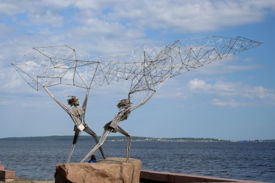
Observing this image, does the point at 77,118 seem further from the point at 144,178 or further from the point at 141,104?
the point at 144,178

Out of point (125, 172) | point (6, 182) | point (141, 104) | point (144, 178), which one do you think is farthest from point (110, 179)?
point (6, 182)

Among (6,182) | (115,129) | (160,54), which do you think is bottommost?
(6,182)

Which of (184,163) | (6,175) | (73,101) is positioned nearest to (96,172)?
(73,101)

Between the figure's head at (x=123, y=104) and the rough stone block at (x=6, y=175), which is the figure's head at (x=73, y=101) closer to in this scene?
the figure's head at (x=123, y=104)

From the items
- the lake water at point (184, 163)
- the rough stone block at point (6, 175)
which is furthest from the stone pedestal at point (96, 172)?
the lake water at point (184, 163)

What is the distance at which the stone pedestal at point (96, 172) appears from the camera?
43.5 feet

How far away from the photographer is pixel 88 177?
13438 mm

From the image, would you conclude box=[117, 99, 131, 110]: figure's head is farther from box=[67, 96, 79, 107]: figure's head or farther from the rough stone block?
the rough stone block

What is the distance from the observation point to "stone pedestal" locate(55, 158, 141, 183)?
13.3 metres

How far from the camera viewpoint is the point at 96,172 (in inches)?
533

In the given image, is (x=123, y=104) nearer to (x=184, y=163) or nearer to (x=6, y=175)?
(x=6, y=175)

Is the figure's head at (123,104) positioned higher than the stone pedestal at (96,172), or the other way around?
the figure's head at (123,104)

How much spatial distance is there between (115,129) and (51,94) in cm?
254

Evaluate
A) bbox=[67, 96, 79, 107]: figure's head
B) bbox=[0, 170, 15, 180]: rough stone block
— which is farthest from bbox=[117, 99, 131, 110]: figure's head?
bbox=[0, 170, 15, 180]: rough stone block
